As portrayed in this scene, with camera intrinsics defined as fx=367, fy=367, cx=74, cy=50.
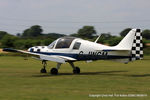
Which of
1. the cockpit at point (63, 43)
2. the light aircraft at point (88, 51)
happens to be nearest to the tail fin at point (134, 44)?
the light aircraft at point (88, 51)

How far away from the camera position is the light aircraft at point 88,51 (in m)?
20.4

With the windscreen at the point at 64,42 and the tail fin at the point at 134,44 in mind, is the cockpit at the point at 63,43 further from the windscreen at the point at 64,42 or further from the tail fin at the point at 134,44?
the tail fin at the point at 134,44

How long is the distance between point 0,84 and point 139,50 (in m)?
8.22

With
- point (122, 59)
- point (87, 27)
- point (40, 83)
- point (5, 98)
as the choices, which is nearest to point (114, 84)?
point (40, 83)

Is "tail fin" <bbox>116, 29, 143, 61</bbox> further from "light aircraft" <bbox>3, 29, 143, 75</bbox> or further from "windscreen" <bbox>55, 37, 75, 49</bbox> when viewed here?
"windscreen" <bbox>55, 37, 75, 49</bbox>

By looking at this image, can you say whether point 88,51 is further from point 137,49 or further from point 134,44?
point 137,49

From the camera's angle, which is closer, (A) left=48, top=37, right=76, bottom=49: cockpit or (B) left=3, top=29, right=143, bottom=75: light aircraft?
(B) left=3, top=29, right=143, bottom=75: light aircraft

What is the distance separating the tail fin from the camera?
20.4 metres

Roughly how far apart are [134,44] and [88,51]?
2.68 meters

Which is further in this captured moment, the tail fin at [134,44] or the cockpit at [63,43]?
the cockpit at [63,43]

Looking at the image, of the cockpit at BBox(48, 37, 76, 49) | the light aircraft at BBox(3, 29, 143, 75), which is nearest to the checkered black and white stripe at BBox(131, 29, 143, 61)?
the light aircraft at BBox(3, 29, 143, 75)

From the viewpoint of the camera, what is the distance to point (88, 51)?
2120cm

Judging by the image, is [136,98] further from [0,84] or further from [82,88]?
[0,84]

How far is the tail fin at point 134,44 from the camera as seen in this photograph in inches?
802
